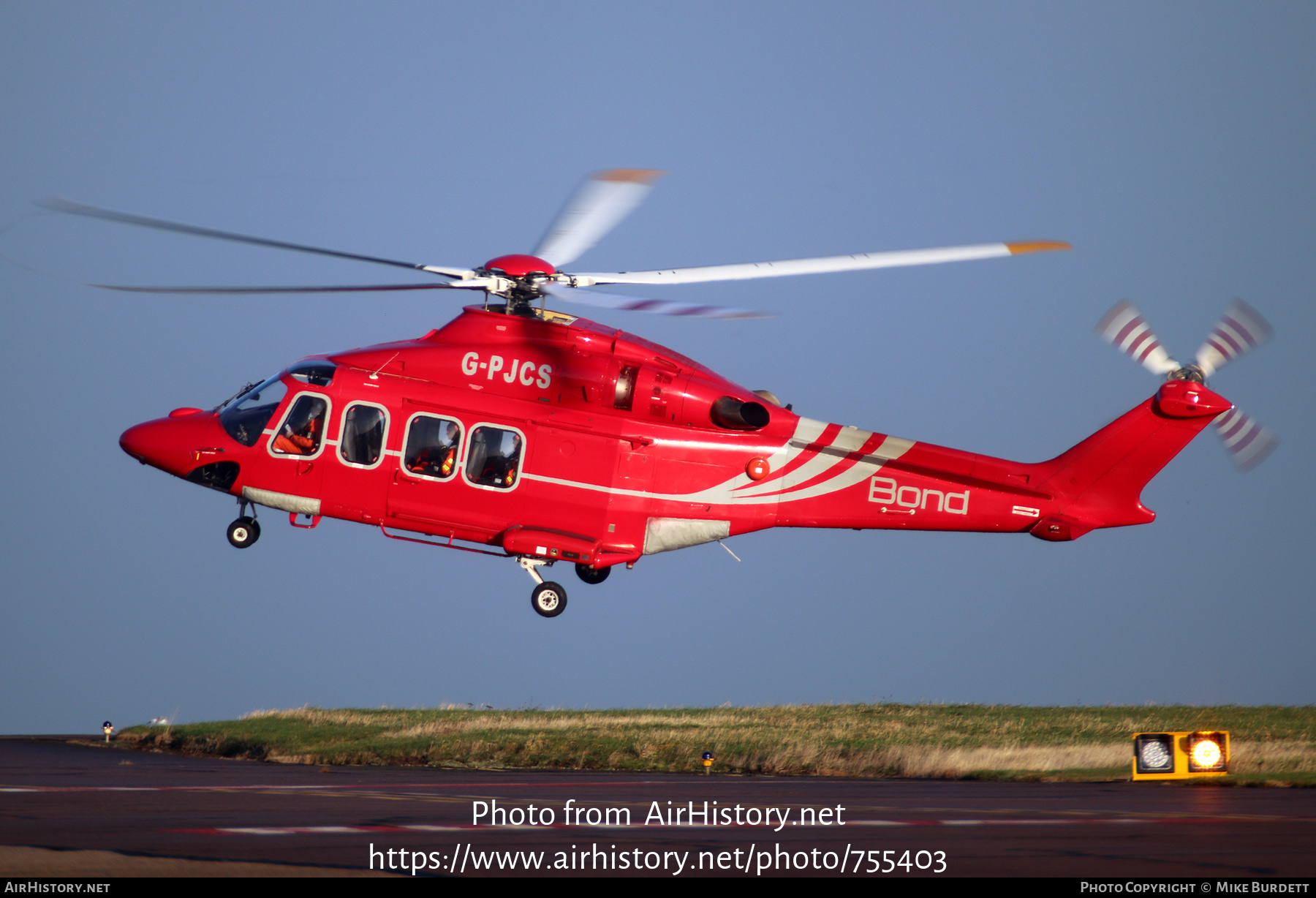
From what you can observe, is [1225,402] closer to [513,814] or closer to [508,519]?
[508,519]

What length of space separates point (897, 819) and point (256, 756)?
60.3ft

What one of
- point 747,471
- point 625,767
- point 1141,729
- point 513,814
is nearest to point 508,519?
point 747,471

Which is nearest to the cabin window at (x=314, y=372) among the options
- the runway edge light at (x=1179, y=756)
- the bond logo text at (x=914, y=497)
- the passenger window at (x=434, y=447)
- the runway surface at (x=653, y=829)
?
the passenger window at (x=434, y=447)

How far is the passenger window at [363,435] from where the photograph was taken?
20.0m

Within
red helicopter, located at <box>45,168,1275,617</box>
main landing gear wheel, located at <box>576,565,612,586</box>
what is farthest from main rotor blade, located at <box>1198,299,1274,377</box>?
main landing gear wheel, located at <box>576,565,612,586</box>

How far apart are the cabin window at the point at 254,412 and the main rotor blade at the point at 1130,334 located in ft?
43.6

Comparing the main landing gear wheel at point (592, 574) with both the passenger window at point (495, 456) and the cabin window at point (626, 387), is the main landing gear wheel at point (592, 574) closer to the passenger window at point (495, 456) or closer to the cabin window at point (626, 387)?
the passenger window at point (495, 456)

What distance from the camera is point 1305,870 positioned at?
27.5 ft

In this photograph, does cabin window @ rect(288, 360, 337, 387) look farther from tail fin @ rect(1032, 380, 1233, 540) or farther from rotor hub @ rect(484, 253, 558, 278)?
tail fin @ rect(1032, 380, 1233, 540)

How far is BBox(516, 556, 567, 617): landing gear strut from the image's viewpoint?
20.1 m

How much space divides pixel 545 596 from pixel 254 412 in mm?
5769

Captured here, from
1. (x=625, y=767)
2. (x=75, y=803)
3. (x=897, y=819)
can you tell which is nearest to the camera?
(x=897, y=819)

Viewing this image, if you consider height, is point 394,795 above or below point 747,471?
below

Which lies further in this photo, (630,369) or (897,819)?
(630,369)
